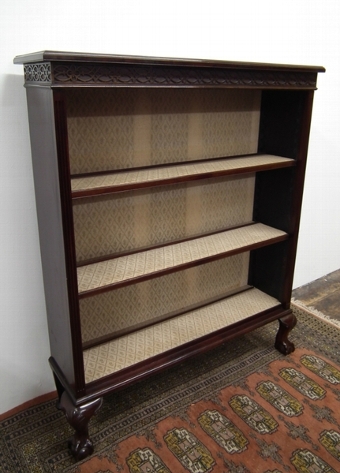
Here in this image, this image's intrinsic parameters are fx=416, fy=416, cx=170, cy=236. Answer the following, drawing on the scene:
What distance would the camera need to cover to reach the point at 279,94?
4.46ft

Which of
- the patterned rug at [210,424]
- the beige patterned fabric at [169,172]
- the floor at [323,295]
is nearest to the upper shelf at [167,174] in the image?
the beige patterned fabric at [169,172]

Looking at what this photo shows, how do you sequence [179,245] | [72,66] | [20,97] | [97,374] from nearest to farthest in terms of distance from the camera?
[72,66], [20,97], [97,374], [179,245]

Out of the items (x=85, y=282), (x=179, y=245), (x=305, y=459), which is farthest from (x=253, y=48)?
(x=305, y=459)

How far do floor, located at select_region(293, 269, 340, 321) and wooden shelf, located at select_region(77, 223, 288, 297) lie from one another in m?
0.64

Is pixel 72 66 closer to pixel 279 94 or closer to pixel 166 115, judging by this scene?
pixel 166 115

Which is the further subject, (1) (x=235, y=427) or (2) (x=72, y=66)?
(1) (x=235, y=427)

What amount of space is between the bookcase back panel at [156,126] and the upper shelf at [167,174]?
43mm

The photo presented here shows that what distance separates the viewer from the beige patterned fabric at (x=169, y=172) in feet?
3.34

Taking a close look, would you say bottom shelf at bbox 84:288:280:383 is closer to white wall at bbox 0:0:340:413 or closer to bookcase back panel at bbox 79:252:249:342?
bookcase back panel at bbox 79:252:249:342

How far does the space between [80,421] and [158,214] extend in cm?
63

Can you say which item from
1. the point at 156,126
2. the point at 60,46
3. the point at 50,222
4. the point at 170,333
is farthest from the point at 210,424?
the point at 60,46

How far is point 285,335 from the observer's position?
1537 mm

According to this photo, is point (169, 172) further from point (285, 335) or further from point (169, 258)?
point (285, 335)

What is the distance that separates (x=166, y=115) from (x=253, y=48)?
48cm
